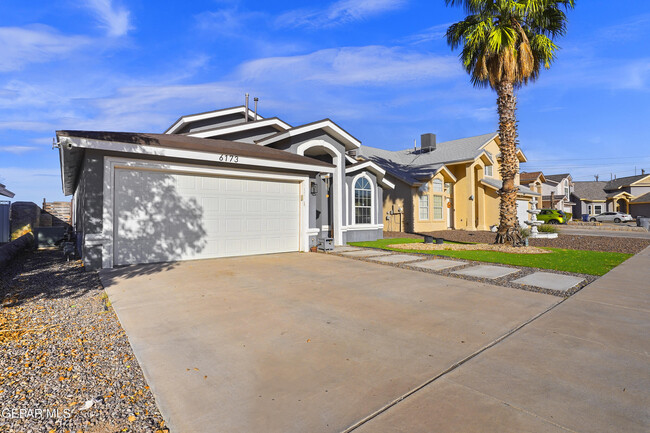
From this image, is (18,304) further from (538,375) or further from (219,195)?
(538,375)

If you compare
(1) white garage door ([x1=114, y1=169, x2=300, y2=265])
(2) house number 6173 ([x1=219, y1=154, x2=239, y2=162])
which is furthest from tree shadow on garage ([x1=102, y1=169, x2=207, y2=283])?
(2) house number 6173 ([x1=219, y1=154, x2=239, y2=162])

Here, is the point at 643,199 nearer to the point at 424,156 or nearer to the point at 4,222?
the point at 424,156

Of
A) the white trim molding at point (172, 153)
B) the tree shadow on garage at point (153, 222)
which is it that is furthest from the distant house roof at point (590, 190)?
the tree shadow on garage at point (153, 222)

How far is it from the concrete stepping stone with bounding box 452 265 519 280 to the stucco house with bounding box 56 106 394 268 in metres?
5.54

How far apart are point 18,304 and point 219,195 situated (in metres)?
5.44

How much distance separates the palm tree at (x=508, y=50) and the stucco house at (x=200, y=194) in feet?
20.6

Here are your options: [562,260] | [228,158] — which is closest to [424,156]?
[562,260]

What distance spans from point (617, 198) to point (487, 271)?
54.0 metres

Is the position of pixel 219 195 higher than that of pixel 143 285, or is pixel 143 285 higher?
pixel 219 195

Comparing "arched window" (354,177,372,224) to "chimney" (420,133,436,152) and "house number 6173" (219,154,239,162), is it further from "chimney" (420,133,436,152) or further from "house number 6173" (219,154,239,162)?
"chimney" (420,133,436,152)

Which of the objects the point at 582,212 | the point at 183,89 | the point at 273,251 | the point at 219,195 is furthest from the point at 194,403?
the point at 582,212

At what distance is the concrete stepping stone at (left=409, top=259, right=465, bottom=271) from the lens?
890 cm

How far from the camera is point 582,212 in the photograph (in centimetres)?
4962

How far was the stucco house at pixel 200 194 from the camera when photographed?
822 centimetres
